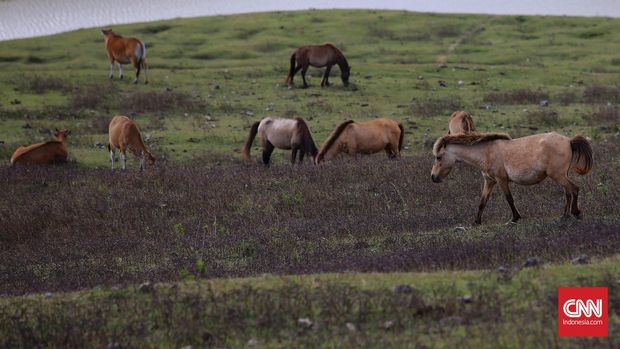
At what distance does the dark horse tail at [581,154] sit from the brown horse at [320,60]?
19.3 metres

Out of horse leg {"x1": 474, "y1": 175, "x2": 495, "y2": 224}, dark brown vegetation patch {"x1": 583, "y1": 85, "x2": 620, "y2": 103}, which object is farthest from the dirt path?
horse leg {"x1": 474, "y1": 175, "x2": 495, "y2": 224}

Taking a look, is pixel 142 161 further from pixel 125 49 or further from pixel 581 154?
pixel 125 49

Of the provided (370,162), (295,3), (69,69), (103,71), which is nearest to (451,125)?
(370,162)

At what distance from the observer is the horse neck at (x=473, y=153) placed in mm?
12898

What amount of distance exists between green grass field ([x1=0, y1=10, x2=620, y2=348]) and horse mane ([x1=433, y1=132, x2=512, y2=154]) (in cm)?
113

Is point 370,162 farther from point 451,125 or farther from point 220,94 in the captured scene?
point 220,94

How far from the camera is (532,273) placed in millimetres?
8750

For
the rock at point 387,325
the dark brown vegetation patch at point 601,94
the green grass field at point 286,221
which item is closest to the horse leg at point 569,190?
the green grass field at point 286,221

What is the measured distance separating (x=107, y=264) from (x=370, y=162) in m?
7.25

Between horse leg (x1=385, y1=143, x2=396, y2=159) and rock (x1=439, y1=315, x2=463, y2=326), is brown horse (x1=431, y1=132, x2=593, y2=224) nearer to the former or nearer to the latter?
rock (x1=439, y1=315, x2=463, y2=326)

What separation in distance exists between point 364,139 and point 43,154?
23.8 ft

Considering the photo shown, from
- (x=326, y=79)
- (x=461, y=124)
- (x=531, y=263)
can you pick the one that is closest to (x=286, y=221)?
(x=531, y=263)

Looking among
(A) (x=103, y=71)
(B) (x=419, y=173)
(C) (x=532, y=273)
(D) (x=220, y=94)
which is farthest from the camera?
(A) (x=103, y=71)

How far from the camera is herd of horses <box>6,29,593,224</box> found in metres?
12.2
